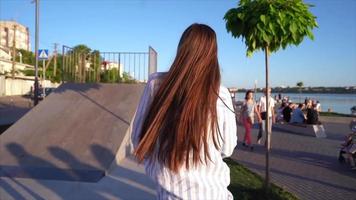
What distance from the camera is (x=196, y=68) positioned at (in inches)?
71.3

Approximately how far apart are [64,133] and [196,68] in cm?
728

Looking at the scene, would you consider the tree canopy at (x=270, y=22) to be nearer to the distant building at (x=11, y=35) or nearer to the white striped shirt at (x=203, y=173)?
the white striped shirt at (x=203, y=173)

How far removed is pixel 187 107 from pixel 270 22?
13.7 feet

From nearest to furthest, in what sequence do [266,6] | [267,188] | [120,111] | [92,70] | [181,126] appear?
[181,126] < [266,6] < [267,188] < [120,111] < [92,70]

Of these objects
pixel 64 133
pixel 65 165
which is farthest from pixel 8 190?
pixel 64 133

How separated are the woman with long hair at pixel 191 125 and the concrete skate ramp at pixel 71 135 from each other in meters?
→ 5.10

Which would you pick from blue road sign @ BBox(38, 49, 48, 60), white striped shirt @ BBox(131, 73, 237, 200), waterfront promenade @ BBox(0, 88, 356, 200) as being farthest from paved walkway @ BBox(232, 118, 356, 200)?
blue road sign @ BBox(38, 49, 48, 60)

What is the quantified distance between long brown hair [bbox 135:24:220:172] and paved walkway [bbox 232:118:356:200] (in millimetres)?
5217

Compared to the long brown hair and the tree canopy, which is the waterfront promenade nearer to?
the tree canopy

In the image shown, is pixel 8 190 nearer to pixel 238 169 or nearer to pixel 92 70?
pixel 238 169

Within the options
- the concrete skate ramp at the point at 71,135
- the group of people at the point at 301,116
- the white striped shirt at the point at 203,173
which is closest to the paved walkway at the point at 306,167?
the group of people at the point at 301,116

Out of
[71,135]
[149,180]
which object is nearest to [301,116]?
[71,135]

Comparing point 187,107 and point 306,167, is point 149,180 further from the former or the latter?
point 187,107

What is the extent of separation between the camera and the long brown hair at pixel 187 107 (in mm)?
1787
